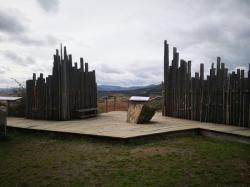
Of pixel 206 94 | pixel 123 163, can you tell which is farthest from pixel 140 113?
pixel 123 163

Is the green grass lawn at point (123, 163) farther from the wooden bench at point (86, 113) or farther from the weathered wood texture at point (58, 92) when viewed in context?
the wooden bench at point (86, 113)

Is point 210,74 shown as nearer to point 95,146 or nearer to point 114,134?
point 114,134

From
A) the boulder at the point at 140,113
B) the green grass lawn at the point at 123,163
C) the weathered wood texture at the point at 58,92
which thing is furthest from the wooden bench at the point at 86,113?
the green grass lawn at the point at 123,163

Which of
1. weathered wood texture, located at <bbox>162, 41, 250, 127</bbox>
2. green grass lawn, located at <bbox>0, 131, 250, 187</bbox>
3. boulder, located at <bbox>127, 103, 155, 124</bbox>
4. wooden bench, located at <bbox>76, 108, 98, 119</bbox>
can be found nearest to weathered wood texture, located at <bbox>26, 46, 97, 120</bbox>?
wooden bench, located at <bbox>76, 108, 98, 119</bbox>

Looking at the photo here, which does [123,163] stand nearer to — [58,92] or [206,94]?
[206,94]

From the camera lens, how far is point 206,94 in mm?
9938

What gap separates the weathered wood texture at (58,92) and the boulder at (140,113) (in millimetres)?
2281

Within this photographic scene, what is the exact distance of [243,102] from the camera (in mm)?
8766

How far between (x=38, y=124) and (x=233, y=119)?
604 cm

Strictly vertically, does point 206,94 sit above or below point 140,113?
above

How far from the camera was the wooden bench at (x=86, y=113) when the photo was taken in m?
11.3

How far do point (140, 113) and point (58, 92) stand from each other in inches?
117

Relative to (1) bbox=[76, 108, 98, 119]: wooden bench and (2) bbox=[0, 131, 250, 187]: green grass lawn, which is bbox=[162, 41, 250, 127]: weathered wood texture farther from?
(1) bbox=[76, 108, 98, 119]: wooden bench

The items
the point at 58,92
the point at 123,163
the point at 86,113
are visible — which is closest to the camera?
the point at 123,163
